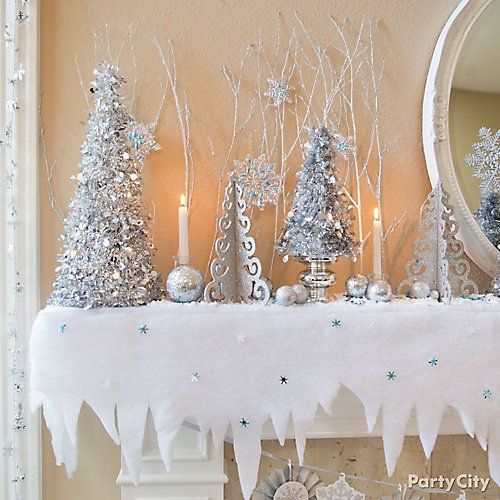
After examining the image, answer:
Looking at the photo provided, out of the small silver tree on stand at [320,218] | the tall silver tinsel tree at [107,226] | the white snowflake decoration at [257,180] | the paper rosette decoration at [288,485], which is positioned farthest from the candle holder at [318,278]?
the paper rosette decoration at [288,485]

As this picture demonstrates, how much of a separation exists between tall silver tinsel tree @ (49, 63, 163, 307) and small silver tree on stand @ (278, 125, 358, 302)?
365mm

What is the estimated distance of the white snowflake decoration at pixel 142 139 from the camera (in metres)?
1.48

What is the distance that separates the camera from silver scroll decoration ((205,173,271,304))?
1340mm

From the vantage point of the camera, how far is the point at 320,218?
1.34 m

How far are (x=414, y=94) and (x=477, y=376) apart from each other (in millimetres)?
760

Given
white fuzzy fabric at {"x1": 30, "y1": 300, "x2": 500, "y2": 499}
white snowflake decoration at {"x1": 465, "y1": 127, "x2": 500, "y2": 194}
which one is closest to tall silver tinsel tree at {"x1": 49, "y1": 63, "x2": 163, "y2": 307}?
white fuzzy fabric at {"x1": 30, "y1": 300, "x2": 500, "y2": 499}

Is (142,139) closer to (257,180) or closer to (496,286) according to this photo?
(257,180)

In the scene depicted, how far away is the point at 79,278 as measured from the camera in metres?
1.28

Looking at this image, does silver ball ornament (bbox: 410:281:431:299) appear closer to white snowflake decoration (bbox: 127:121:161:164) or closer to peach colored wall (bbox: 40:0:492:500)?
peach colored wall (bbox: 40:0:492:500)

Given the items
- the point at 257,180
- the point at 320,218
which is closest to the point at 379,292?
the point at 320,218

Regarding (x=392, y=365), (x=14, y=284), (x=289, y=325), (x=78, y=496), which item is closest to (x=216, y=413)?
(x=289, y=325)

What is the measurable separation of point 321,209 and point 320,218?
0.02 metres

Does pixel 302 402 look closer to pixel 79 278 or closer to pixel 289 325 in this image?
pixel 289 325

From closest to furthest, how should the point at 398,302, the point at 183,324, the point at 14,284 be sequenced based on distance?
1. the point at 183,324
2. the point at 398,302
3. the point at 14,284
